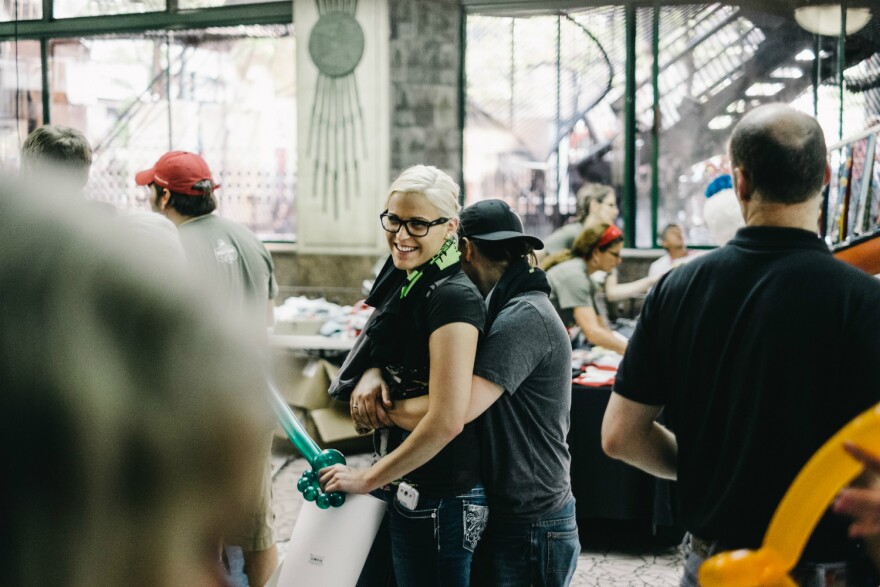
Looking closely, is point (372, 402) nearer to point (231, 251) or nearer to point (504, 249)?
point (504, 249)

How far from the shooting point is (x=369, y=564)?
8.16 ft

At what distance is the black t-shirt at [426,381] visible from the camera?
7.45 feet

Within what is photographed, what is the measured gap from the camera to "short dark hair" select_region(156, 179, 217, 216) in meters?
3.65

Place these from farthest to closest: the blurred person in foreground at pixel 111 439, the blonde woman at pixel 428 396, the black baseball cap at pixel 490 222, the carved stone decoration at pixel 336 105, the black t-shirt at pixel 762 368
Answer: the carved stone decoration at pixel 336 105 < the black baseball cap at pixel 490 222 < the blonde woman at pixel 428 396 < the black t-shirt at pixel 762 368 < the blurred person in foreground at pixel 111 439

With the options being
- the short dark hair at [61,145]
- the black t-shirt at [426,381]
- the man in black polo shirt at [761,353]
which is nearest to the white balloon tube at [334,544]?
the black t-shirt at [426,381]

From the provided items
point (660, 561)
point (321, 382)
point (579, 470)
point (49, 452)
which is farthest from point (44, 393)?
point (321, 382)

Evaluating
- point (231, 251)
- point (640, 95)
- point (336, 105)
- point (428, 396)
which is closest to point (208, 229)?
point (231, 251)

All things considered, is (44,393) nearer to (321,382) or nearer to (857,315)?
(857,315)

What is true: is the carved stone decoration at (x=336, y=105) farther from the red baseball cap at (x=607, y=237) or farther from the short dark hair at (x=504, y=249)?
the short dark hair at (x=504, y=249)

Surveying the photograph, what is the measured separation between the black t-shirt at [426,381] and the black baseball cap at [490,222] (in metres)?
0.21

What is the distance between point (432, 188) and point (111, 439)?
190 centimetres

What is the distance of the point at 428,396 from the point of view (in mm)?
2297

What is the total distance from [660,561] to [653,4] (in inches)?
241

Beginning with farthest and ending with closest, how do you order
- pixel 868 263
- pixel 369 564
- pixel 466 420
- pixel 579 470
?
pixel 868 263, pixel 579 470, pixel 369 564, pixel 466 420
